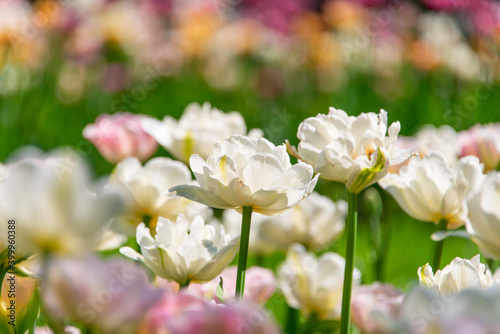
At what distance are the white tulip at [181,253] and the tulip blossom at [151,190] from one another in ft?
0.34

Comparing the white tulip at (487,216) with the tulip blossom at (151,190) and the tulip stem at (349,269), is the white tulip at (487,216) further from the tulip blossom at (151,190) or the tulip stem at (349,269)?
the tulip blossom at (151,190)

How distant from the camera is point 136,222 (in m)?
0.82

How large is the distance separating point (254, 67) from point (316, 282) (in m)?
3.17

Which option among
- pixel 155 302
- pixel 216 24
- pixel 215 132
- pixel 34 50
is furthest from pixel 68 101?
pixel 155 302

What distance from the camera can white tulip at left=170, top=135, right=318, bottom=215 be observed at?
0.59m

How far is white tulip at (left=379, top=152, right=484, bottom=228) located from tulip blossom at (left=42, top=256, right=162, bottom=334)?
42cm

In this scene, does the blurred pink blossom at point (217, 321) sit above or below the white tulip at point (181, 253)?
above

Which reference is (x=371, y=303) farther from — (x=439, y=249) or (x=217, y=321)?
(x=217, y=321)

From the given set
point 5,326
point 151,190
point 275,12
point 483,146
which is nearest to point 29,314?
point 5,326

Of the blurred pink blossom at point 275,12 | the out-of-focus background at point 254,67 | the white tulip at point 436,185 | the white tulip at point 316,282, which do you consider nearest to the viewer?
the white tulip at point 436,185

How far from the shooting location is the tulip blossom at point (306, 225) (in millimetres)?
1000

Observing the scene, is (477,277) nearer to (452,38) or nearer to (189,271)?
(189,271)

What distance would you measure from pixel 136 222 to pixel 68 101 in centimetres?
257

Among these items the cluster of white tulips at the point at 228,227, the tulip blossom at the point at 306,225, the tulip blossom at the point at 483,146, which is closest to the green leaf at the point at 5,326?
the cluster of white tulips at the point at 228,227
